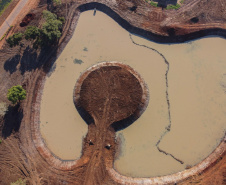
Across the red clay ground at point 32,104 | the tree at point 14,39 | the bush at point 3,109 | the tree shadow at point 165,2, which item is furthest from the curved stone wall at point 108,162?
the tree shadow at point 165,2

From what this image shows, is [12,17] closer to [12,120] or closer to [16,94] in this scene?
[16,94]

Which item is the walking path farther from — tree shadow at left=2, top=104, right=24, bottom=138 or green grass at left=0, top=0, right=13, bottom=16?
tree shadow at left=2, top=104, right=24, bottom=138

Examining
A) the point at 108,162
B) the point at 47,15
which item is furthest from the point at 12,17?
the point at 108,162

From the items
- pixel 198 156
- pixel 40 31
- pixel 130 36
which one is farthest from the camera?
pixel 130 36

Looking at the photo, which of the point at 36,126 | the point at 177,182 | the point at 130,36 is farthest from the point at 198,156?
the point at 36,126

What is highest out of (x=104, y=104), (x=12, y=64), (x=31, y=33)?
(x=31, y=33)

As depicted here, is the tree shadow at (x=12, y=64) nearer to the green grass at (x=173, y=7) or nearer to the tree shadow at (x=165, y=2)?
the tree shadow at (x=165, y=2)

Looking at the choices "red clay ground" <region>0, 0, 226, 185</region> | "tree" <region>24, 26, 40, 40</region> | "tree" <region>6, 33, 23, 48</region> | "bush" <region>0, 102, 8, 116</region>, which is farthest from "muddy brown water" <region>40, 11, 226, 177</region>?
"tree" <region>6, 33, 23, 48</region>

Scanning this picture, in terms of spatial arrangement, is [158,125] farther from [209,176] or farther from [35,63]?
[35,63]
